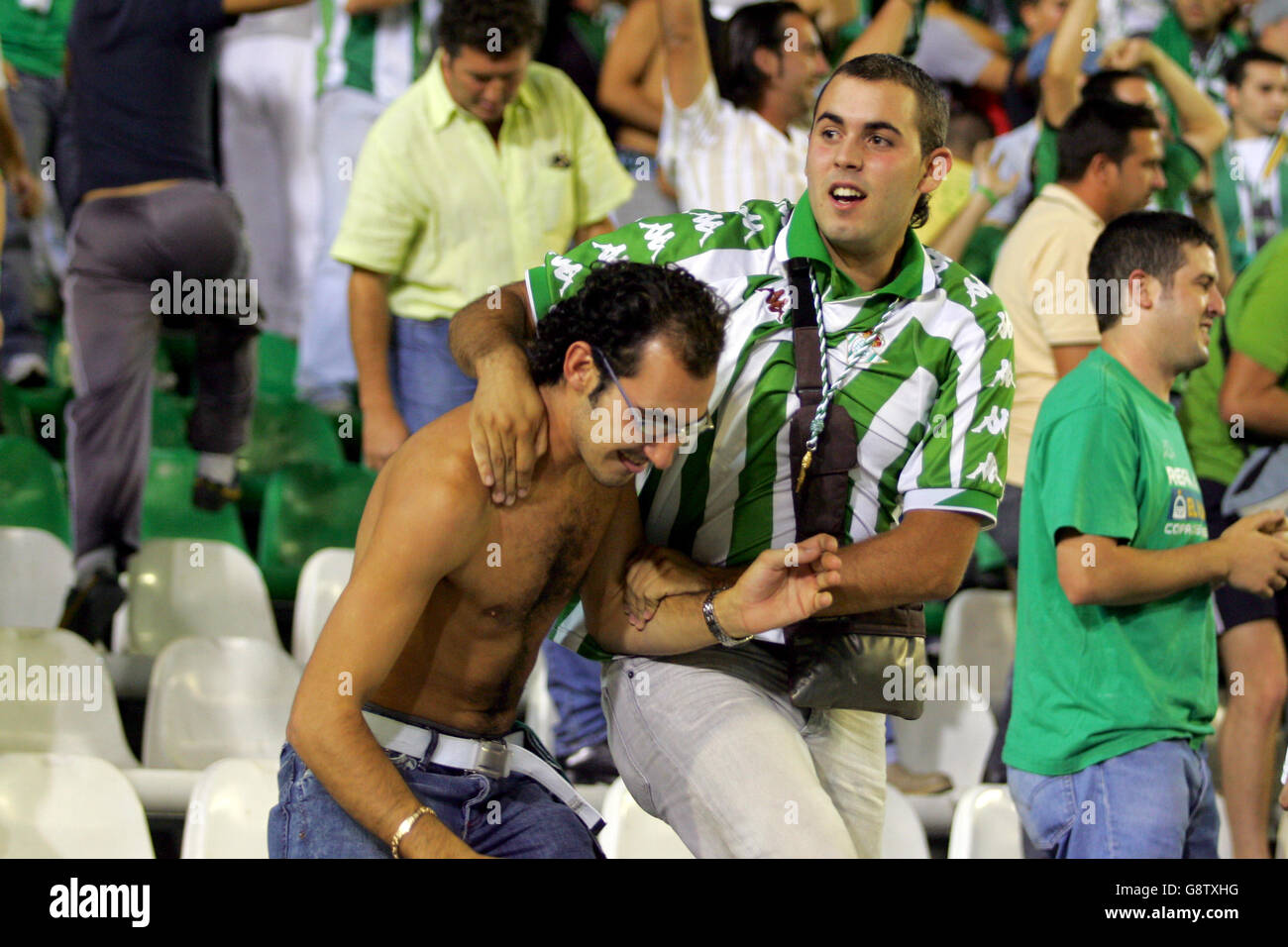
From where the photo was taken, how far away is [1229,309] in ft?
13.0

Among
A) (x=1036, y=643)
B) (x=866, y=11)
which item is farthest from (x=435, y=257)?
(x=866, y=11)

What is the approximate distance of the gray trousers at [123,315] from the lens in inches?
154

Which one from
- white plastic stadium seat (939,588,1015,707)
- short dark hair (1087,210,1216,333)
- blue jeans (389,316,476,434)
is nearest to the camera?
short dark hair (1087,210,1216,333)

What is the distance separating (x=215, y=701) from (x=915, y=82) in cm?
212

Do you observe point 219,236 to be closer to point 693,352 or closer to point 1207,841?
point 693,352

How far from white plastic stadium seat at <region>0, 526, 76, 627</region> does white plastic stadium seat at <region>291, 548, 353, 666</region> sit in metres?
0.60

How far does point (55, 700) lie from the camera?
3.39 m

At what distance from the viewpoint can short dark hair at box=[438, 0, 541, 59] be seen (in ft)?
12.5

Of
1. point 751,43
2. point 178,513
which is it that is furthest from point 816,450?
point 178,513

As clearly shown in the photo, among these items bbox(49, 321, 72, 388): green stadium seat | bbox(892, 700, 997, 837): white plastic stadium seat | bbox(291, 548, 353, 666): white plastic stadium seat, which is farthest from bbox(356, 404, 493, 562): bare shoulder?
bbox(49, 321, 72, 388): green stadium seat

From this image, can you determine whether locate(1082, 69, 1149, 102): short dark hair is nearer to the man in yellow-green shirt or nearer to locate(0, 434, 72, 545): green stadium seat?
the man in yellow-green shirt

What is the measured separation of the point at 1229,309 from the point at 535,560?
2.35 metres

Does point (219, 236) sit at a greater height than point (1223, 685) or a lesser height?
greater

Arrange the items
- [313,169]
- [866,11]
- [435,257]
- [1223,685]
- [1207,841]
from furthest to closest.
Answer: [866,11]
[313,169]
[1223,685]
[435,257]
[1207,841]
